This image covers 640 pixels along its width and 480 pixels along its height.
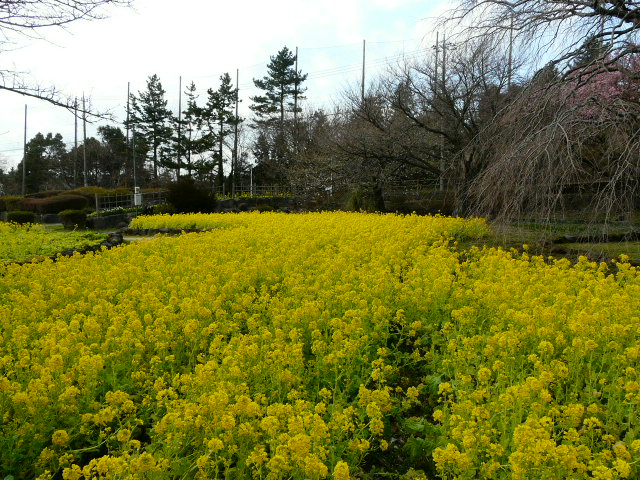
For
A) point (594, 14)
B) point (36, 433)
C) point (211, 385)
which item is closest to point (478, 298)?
point (211, 385)

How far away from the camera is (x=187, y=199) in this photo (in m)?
22.2

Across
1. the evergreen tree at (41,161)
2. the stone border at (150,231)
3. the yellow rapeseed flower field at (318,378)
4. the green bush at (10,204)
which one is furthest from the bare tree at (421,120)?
the evergreen tree at (41,161)

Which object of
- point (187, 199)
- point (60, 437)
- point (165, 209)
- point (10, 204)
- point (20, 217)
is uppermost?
point (187, 199)

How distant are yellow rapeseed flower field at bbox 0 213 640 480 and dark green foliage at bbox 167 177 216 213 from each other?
51.3 feet

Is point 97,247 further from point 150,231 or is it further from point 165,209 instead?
point 165,209

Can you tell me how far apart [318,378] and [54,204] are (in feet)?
83.9

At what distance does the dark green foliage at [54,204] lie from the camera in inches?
992

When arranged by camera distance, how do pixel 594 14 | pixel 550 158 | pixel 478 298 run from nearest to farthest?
1. pixel 478 298
2. pixel 550 158
3. pixel 594 14

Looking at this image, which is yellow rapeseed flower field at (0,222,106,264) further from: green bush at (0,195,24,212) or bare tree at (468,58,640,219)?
green bush at (0,195,24,212)

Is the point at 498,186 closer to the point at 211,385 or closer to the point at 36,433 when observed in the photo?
the point at 211,385

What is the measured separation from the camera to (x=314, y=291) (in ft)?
18.0

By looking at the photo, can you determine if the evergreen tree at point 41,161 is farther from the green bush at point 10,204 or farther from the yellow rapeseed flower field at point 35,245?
the yellow rapeseed flower field at point 35,245

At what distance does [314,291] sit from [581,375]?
8.78 ft

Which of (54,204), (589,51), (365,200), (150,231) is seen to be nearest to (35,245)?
(150,231)
